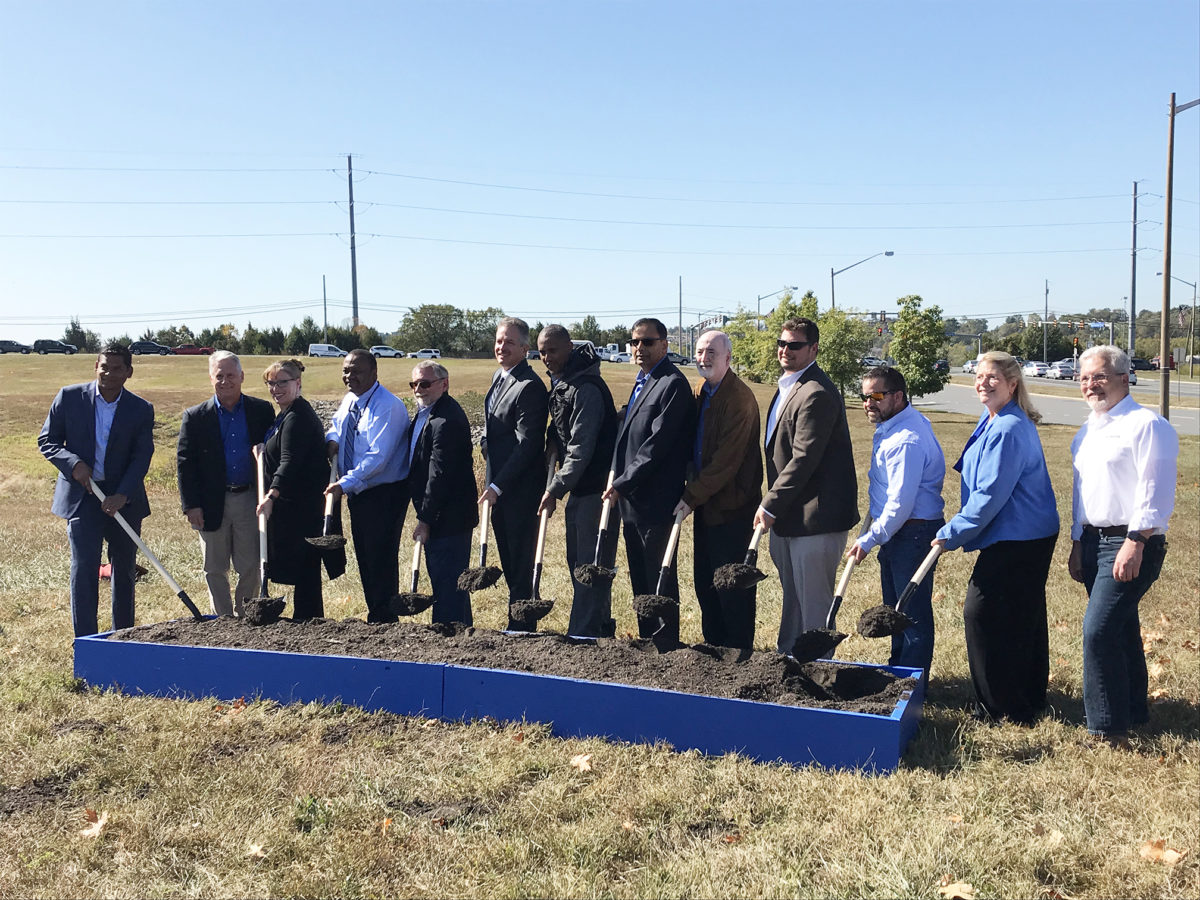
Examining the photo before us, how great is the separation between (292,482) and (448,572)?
4.08 feet

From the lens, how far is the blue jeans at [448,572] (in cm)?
670

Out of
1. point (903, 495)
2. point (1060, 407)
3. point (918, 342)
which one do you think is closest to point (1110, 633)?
point (903, 495)

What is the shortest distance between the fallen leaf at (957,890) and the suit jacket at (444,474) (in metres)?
3.96

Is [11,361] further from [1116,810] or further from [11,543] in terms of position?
[1116,810]

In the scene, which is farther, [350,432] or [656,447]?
[350,432]

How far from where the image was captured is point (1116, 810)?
409cm

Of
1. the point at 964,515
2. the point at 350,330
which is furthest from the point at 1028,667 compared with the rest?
the point at 350,330

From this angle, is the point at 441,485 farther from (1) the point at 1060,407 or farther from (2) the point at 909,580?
(1) the point at 1060,407

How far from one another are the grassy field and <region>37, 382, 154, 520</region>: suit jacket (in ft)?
4.04

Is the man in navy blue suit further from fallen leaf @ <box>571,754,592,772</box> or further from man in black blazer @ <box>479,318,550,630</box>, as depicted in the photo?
fallen leaf @ <box>571,754,592,772</box>

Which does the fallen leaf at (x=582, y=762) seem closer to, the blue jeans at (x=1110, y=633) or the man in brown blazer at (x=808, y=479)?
the man in brown blazer at (x=808, y=479)

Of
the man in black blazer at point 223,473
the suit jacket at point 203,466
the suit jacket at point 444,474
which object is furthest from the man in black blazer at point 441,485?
the suit jacket at point 203,466

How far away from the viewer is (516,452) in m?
6.51

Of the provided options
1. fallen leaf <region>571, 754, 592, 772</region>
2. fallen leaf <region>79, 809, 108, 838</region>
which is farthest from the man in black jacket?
fallen leaf <region>79, 809, 108, 838</region>
